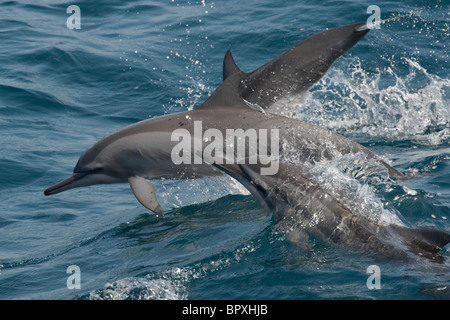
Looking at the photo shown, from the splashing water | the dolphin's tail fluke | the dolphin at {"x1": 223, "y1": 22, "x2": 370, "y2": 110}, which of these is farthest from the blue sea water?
the dolphin at {"x1": 223, "y1": 22, "x2": 370, "y2": 110}

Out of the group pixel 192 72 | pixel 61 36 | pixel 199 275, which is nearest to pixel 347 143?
pixel 199 275

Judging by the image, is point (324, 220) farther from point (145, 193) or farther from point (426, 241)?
point (145, 193)

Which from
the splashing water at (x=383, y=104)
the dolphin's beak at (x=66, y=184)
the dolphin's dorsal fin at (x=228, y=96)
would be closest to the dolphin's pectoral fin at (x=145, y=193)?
the dolphin's beak at (x=66, y=184)

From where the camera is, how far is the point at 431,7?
48.7ft

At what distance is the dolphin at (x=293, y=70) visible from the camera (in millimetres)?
8820

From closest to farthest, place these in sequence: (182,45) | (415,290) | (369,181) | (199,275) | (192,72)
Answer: (415,290) < (199,275) < (369,181) < (192,72) < (182,45)

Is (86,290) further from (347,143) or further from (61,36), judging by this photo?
(61,36)

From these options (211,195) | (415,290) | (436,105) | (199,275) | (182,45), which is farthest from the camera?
(182,45)

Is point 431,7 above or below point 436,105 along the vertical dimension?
above

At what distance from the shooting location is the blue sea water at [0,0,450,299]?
6.49 m

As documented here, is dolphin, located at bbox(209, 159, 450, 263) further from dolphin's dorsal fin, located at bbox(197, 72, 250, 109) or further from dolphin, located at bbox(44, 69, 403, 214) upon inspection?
dolphin's dorsal fin, located at bbox(197, 72, 250, 109)

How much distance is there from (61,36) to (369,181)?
31.5 ft

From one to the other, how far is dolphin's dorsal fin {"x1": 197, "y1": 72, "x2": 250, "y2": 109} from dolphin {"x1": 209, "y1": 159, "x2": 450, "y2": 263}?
135 centimetres

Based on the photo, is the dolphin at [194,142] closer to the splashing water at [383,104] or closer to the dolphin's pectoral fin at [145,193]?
the dolphin's pectoral fin at [145,193]
